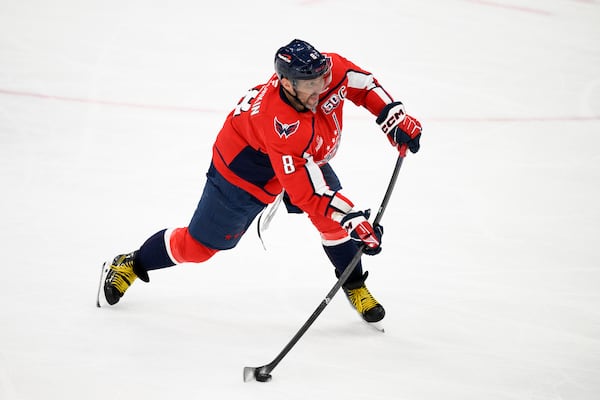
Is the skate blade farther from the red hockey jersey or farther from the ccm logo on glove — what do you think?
the ccm logo on glove

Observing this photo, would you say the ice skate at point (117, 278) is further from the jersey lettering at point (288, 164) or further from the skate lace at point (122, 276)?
the jersey lettering at point (288, 164)

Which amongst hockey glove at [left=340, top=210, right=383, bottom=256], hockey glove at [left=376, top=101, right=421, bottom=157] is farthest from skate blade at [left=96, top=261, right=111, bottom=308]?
hockey glove at [left=376, top=101, right=421, bottom=157]

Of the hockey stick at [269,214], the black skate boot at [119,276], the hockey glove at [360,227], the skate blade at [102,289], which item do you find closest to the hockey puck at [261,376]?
the hockey stick at [269,214]

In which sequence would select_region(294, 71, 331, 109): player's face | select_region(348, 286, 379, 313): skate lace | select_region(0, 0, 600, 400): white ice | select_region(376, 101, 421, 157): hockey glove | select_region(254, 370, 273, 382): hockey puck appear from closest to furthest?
select_region(294, 71, 331, 109): player's face < select_region(254, 370, 273, 382): hockey puck < select_region(0, 0, 600, 400): white ice < select_region(376, 101, 421, 157): hockey glove < select_region(348, 286, 379, 313): skate lace

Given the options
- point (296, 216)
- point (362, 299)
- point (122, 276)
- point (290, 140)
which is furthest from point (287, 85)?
point (296, 216)

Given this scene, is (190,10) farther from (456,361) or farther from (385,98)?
(456,361)

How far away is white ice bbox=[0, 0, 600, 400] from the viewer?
2.79 m

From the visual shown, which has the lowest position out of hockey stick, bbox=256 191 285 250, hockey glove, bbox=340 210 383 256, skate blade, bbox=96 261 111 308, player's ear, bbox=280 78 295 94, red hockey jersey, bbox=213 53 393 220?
skate blade, bbox=96 261 111 308

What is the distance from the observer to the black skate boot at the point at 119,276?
3105mm

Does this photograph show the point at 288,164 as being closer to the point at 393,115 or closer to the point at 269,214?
the point at 269,214

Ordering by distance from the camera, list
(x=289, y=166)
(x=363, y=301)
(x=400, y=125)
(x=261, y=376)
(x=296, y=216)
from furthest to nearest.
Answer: (x=296, y=216) → (x=363, y=301) → (x=400, y=125) → (x=261, y=376) → (x=289, y=166)

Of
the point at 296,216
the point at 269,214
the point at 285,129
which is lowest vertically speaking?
the point at 296,216

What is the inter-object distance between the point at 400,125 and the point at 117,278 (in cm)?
143

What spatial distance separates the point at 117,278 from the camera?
10.2ft
